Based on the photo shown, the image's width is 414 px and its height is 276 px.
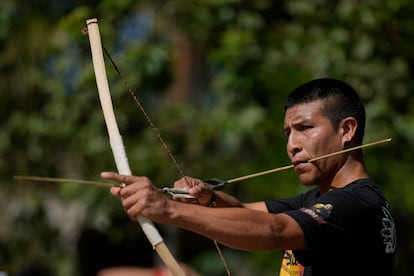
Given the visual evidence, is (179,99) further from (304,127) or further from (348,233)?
(348,233)

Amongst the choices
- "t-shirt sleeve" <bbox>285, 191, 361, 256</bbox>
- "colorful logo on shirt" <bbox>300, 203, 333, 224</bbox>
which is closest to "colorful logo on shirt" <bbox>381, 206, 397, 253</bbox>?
"t-shirt sleeve" <bbox>285, 191, 361, 256</bbox>

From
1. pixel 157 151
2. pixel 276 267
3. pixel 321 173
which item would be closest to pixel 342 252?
pixel 321 173

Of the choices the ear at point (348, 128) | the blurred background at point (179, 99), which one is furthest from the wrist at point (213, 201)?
the blurred background at point (179, 99)

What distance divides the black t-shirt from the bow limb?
0.43 meters

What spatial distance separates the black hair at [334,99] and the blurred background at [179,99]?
2767 millimetres

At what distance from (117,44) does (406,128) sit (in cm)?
264

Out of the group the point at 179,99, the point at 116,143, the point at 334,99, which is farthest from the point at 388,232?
the point at 179,99

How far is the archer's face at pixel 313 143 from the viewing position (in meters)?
3.27

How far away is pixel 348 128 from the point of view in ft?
10.9

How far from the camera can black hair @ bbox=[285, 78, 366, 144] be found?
3.30 metres

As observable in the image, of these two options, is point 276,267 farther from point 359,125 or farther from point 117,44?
point 359,125

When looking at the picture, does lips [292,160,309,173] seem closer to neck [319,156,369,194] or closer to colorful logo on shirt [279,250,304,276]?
neck [319,156,369,194]

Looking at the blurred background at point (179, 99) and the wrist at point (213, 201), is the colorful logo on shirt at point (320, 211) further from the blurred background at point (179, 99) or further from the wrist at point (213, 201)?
the blurred background at point (179, 99)

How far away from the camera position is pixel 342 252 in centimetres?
295
